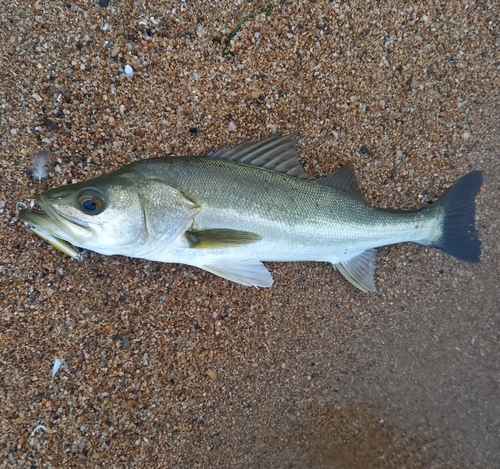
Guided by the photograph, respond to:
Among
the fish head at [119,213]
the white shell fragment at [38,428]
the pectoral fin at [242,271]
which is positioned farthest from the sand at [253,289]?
the fish head at [119,213]

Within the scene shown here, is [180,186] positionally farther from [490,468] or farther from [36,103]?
[490,468]

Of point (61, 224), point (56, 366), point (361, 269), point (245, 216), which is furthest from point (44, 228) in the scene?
point (361, 269)

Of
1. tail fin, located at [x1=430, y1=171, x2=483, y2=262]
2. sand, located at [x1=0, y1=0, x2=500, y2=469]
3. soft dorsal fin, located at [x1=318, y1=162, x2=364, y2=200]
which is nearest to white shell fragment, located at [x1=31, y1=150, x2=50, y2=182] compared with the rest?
Answer: sand, located at [x1=0, y1=0, x2=500, y2=469]

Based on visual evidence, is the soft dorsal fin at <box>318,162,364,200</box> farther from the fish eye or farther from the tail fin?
the fish eye

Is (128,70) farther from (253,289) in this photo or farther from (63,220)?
(253,289)

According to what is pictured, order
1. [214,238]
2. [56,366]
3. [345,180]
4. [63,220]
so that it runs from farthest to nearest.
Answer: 1. [345,180]
2. [56,366]
3. [214,238]
4. [63,220]

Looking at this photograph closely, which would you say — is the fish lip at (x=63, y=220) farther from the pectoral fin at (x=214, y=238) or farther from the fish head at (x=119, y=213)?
the pectoral fin at (x=214, y=238)

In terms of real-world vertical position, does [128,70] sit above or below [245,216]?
above
